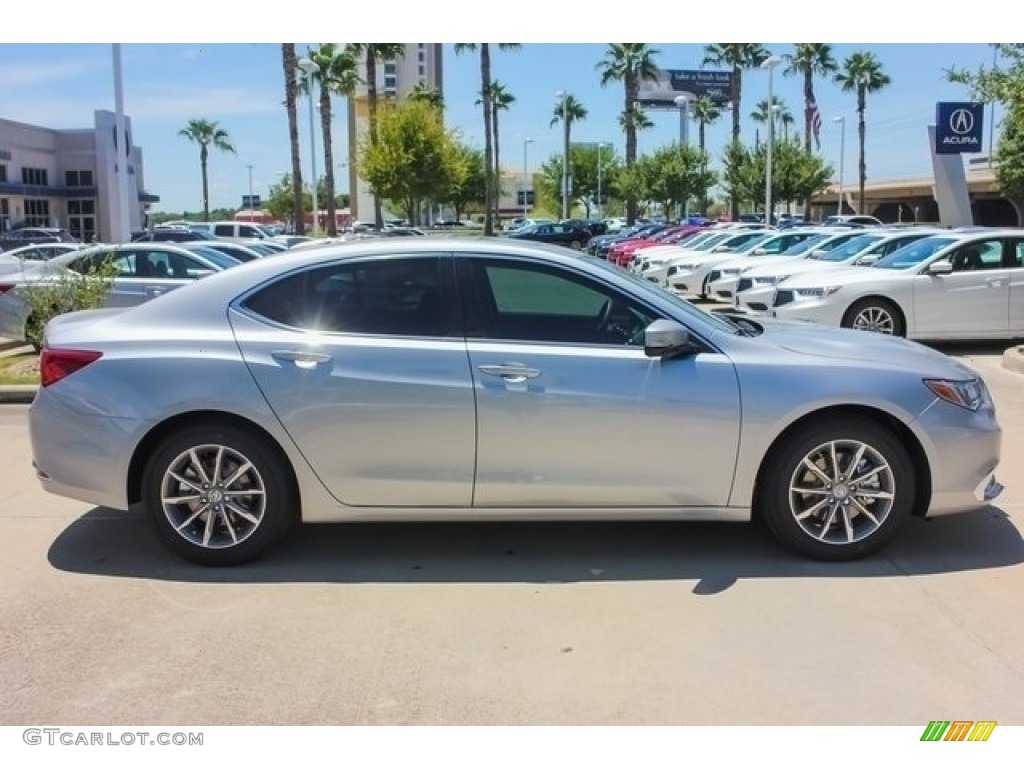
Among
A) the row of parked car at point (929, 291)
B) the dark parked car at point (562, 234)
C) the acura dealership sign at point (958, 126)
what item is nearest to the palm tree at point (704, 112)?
the dark parked car at point (562, 234)

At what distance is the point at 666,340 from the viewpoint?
4520 mm

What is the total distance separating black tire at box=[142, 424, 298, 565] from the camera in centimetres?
462

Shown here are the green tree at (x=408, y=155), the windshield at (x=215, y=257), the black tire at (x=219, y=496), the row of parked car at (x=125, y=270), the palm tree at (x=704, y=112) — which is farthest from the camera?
the palm tree at (x=704, y=112)

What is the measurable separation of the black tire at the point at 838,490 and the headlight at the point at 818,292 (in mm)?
7457

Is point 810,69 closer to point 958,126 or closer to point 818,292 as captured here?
point 958,126

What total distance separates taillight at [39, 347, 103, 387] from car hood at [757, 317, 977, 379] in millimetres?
3349

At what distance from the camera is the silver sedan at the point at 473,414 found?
4.57 metres

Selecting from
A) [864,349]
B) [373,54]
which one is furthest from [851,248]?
[373,54]

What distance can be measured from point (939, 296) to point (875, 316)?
2.62 ft

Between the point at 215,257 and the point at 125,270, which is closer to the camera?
the point at 125,270

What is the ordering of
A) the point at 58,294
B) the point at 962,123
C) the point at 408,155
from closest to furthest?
the point at 58,294 → the point at 962,123 → the point at 408,155

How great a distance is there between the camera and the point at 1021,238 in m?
12.2

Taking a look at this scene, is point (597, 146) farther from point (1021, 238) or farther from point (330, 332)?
point (330, 332)

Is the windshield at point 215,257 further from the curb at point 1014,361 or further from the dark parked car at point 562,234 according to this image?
the dark parked car at point 562,234
